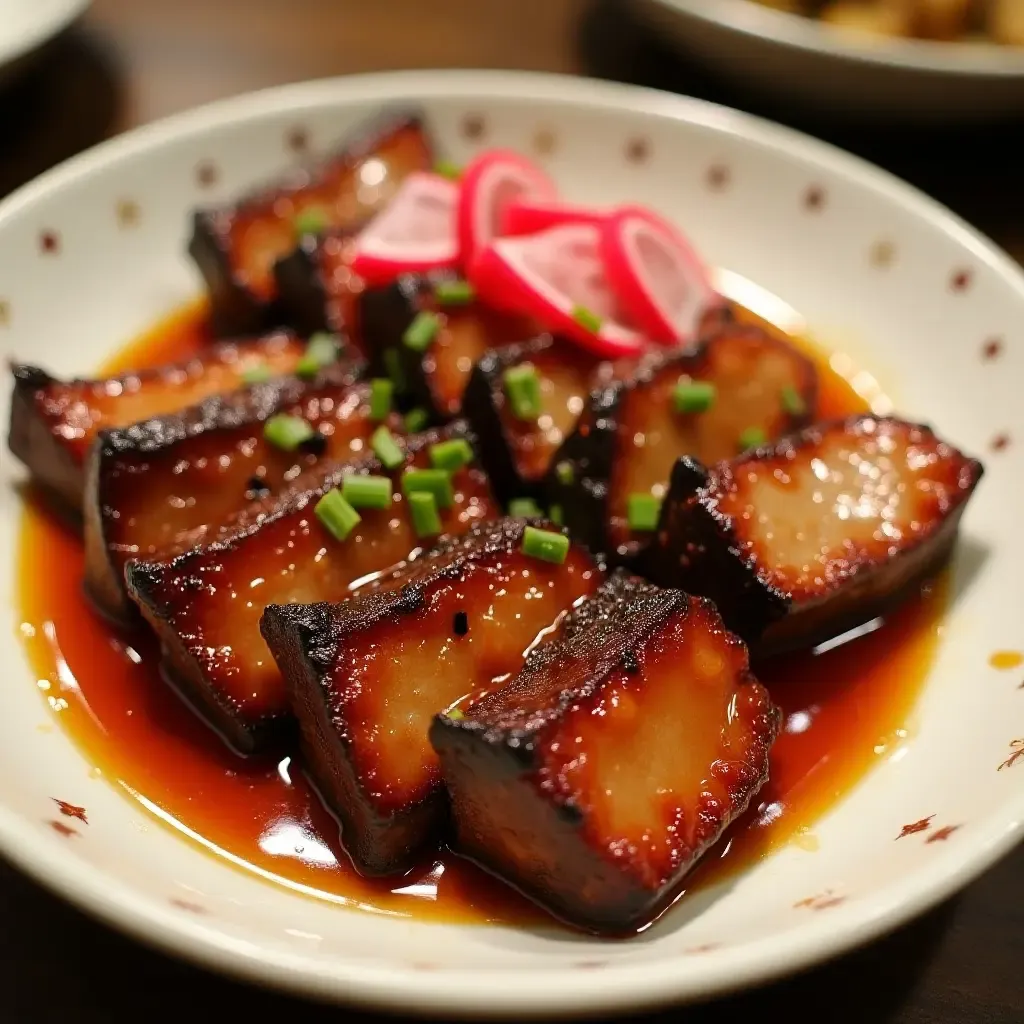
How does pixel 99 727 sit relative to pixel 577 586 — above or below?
above

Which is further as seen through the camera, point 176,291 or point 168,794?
point 176,291

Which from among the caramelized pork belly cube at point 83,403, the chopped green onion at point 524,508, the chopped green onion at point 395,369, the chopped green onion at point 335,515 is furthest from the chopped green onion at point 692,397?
the caramelized pork belly cube at point 83,403

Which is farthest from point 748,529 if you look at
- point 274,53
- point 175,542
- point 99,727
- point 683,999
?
point 274,53

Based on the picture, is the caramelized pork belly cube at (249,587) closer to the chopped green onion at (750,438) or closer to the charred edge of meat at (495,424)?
the charred edge of meat at (495,424)

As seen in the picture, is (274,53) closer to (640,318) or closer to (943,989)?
(640,318)

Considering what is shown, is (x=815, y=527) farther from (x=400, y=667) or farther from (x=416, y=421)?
(x=416, y=421)

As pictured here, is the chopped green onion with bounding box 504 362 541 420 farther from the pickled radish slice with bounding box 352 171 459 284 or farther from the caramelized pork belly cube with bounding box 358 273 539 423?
the pickled radish slice with bounding box 352 171 459 284

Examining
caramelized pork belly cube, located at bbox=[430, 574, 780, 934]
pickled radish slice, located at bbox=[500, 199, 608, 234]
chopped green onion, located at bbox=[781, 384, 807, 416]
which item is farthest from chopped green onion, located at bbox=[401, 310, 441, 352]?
caramelized pork belly cube, located at bbox=[430, 574, 780, 934]
